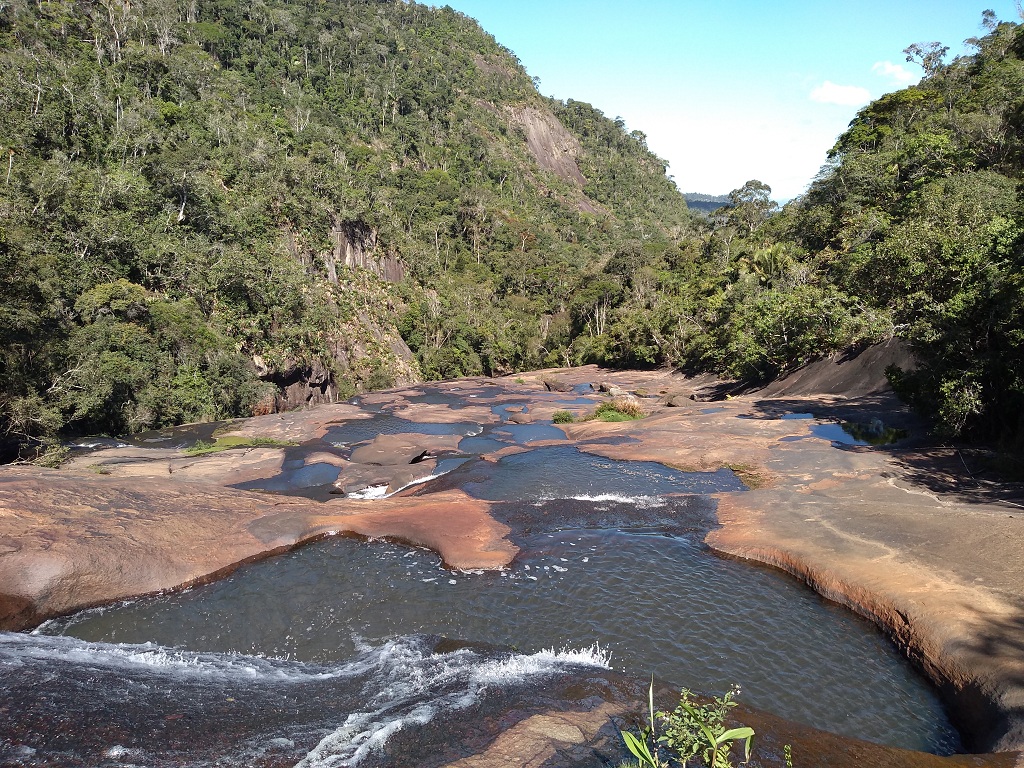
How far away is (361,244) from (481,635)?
219 ft

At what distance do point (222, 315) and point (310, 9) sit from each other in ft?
344

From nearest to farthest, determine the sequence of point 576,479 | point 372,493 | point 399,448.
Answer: point 576,479 < point 372,493 < point 399,448

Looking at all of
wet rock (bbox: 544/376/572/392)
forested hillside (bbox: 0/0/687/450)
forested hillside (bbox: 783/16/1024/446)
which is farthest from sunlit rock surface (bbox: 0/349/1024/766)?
wet rock (bbox: 544/376/572/392)

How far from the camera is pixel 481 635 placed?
905 centimetres

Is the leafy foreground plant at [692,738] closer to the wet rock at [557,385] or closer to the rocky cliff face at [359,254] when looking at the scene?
the wet rock at [557,385]

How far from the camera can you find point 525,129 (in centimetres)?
13538

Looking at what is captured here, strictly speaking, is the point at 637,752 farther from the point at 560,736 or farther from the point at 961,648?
the point at 961,648

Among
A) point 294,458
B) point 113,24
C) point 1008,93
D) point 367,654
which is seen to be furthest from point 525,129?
point 367,654

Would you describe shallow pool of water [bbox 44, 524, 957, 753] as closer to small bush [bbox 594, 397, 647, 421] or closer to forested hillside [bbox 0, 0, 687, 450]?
forested hillside [bbox 0, 0, 687, 450]

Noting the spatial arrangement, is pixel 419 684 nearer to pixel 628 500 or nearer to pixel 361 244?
pixel 628 500

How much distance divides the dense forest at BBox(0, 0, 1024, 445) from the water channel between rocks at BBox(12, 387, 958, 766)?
31.5 feet

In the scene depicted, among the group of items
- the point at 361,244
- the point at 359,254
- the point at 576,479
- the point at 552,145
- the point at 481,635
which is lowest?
the point at 576,479

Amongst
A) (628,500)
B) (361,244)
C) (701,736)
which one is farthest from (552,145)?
(701,736)

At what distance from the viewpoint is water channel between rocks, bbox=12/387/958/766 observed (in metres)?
6.93
